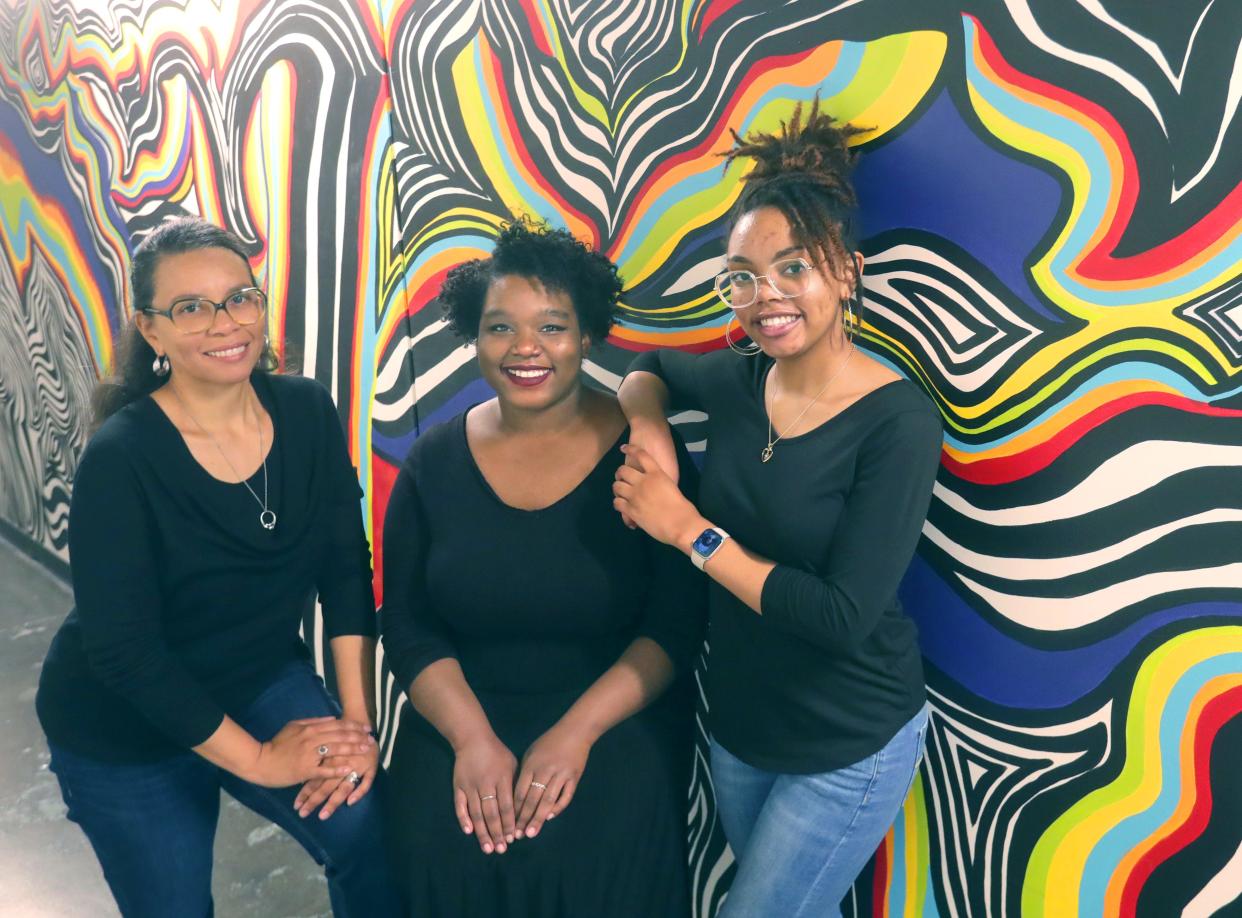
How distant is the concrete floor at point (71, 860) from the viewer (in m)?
2.41

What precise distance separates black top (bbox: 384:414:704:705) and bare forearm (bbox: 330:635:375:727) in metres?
0.11

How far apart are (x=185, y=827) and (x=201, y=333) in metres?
0.85

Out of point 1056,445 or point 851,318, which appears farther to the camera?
point 851,318

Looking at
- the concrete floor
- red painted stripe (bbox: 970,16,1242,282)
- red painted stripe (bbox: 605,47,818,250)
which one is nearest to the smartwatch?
red painted stripe (bbox: 970,16,1242,282)

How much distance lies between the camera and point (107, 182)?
3400mm

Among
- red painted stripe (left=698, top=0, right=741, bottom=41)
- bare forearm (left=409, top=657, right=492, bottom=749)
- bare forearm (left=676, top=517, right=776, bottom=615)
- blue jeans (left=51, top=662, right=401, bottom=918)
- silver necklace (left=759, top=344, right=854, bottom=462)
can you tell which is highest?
red painted stripe (left=698, top=0, right=741, bottom=41)

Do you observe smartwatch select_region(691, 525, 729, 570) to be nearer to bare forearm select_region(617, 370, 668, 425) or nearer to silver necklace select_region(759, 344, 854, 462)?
silver necklace select_region(759, 344, 854, 462)

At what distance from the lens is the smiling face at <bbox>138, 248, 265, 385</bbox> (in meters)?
1.64

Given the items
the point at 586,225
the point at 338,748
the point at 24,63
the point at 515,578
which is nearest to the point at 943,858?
the point at 515,578

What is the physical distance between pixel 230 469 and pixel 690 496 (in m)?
0.81

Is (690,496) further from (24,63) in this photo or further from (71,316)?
(24,63)

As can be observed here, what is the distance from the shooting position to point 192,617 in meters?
1.67

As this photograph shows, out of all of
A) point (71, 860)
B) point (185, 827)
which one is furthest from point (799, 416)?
point (71, 860)

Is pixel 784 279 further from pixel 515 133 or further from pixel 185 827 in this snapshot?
pixel 185 827
